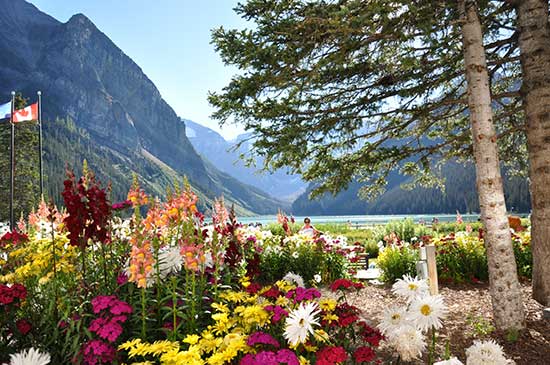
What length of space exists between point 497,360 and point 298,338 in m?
0.97

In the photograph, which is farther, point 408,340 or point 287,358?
point 408,340

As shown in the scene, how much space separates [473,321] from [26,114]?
1804 centimetres

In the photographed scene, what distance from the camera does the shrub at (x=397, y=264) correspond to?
7863 mm

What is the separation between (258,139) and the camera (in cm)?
549

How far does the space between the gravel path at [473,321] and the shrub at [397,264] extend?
817mm

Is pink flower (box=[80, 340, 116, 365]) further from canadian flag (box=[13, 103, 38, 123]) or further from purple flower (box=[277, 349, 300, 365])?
canadian flag (box=[13, 103, 38, 123])

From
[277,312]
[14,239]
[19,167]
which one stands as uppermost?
[19,167]

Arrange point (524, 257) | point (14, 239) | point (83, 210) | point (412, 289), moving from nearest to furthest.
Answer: point (412, 289)
point (83, 210)
point (14, 239)
point (524, 257)

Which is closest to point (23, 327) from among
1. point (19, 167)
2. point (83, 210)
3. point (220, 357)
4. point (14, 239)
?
point (83, 210)

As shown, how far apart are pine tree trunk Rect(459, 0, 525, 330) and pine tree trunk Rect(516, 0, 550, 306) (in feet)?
3.12

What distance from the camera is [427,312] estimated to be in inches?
78.9

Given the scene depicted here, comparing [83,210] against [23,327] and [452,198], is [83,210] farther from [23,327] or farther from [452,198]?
[452,198]

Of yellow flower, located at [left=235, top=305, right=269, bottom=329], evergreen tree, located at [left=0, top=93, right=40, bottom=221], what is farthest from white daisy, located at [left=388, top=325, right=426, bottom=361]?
evergreen tree, located at [left=0, top=93, right=40, bottom=221]

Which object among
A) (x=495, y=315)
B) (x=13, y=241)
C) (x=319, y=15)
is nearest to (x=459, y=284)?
(x=495, y=315)
